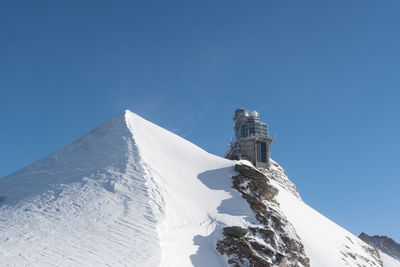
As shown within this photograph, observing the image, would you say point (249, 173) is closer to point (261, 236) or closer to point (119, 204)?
point (261, 236)

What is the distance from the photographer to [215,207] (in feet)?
89.2

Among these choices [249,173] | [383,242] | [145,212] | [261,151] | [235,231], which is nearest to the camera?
[145,212]

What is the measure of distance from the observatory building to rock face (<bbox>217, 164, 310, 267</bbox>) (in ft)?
76.6

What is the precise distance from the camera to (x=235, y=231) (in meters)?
23.3

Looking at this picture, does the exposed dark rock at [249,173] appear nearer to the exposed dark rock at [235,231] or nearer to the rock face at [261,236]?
the rock face at [261,236]

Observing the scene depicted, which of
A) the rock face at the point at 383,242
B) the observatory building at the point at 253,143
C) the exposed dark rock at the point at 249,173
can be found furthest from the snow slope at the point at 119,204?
the rock face at the point at 383,242

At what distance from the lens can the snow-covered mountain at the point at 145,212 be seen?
18.6m

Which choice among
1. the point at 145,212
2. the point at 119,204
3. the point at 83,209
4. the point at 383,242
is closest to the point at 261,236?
the point at 145,212

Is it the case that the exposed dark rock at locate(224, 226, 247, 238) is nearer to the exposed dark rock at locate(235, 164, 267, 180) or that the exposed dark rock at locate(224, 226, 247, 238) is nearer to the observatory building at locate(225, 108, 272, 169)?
the exposed dark rock at locate(235, 164, 267, 180)

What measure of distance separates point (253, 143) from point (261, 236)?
116ft

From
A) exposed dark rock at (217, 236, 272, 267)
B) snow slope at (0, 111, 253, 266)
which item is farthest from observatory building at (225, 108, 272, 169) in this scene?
exposed dark rock at (217, 236, 272, 267)

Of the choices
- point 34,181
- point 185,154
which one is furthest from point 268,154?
point 34,181

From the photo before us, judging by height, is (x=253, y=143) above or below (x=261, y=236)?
above

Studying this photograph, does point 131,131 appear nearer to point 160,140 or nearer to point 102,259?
point 160,140
